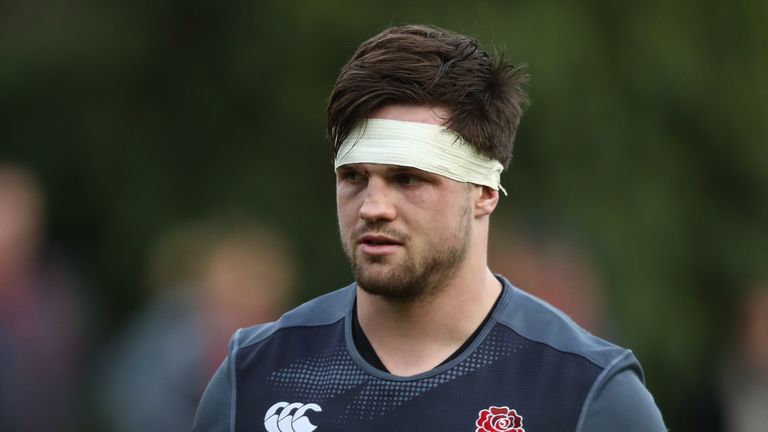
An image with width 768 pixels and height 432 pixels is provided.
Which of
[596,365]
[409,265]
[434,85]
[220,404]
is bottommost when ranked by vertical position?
[220,404]

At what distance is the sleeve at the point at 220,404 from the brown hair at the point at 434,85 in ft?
2.63

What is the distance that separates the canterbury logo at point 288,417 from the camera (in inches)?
214

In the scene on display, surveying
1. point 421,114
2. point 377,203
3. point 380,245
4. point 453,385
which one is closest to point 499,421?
point 453,385

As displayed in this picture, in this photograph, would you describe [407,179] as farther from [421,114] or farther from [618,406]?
[618,406]

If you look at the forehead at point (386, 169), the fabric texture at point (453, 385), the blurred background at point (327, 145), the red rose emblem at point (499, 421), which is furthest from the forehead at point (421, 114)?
the blurred background at point (327, 145)

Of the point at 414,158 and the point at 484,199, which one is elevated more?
the point at 414,158

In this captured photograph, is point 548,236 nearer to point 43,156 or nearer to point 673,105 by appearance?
point 673,105

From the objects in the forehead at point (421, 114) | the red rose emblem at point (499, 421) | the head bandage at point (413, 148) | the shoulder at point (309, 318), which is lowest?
the red rose emblem at point (499, 421)

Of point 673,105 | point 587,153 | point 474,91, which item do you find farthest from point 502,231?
point 474,91

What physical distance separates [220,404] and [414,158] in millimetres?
1036

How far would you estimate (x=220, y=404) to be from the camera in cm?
563

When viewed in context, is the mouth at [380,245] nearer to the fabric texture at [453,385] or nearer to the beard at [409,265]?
the beard at [409,265]

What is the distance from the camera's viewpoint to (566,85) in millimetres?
10734

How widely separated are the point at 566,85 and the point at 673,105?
889mm
